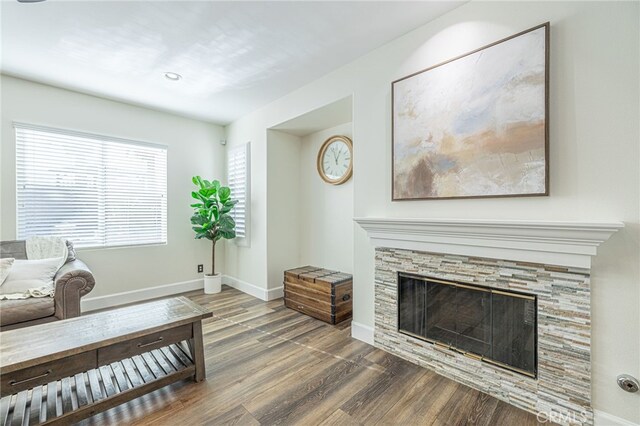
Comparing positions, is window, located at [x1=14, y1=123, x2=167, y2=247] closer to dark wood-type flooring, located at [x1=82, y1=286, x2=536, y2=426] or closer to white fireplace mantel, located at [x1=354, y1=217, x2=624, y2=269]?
dark wood-type flooring, located at [x1=82, y1=286, x2=536, y2=426]

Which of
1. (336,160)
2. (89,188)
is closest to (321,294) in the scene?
(336,160)

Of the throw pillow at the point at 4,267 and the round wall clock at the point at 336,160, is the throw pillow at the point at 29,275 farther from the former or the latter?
the round wall clock at the point at 336,160

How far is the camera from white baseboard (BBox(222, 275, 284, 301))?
3848 mm

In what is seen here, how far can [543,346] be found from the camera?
1.69m

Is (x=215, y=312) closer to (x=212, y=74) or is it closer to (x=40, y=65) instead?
(x=212, y=74)

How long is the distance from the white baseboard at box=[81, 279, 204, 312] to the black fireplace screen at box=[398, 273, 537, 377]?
327 cm

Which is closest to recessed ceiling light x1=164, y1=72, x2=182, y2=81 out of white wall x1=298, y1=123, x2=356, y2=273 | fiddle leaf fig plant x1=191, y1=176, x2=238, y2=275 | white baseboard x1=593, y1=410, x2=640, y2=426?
fiddle leaf fig plant x1=191, y1=176, x2=238, y2=275

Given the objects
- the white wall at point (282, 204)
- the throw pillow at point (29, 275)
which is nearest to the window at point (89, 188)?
the throw pillow at point (29, 275)

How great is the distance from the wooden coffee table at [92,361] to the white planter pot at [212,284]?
77.6 inches

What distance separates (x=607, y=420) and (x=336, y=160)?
10.00 ft

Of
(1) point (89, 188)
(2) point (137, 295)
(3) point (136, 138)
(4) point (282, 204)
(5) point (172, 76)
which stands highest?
(5) point (172, 76)

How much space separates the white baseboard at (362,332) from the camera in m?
2.59

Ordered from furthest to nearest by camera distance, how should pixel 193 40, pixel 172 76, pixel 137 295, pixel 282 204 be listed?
pixel 282 204
pixel 137 295
pixel 172 76
pixel 193 40

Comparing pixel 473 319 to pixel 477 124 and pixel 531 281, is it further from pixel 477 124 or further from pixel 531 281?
pixel 477 124
